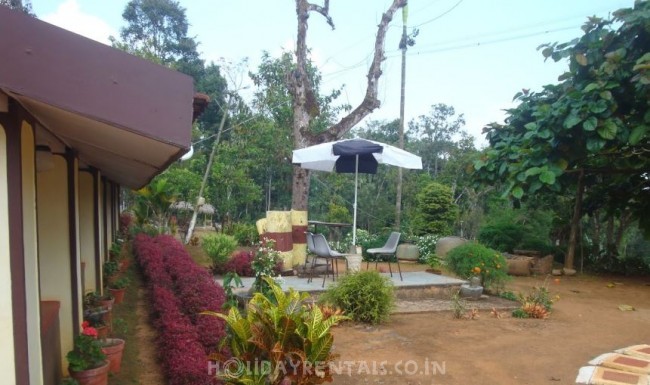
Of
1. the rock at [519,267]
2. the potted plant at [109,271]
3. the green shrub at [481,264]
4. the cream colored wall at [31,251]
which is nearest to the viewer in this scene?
the cream colored wall at [31,251]

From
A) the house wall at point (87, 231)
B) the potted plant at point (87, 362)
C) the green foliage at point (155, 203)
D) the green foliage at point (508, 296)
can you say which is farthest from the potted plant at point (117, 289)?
the green foliage at point (155, 203)

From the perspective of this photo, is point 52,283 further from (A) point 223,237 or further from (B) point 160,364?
(A) point 223,237

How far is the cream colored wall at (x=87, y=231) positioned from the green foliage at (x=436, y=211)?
10462 mm

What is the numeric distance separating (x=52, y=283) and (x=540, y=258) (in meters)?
10.4

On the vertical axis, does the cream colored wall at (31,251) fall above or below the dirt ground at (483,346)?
above

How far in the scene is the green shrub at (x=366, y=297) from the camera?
573 centimetres

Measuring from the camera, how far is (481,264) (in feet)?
24.7

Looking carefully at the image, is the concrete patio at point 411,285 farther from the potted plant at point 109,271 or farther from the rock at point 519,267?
the rock at point 519,267

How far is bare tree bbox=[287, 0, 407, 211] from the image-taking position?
35.3 feet

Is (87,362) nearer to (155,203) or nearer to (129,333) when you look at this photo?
(129,333)

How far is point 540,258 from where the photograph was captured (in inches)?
444

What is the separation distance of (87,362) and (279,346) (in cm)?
140

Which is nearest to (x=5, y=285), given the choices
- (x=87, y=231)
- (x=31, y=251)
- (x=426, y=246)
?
(x=31, y=251)

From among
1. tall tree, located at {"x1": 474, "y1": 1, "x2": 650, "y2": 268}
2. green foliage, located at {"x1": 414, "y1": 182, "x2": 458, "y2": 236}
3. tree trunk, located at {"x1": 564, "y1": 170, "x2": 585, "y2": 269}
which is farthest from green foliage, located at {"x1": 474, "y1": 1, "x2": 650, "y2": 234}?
green foliage, located at {"x1": 414, "y1": 182, "x2": 458, "y2": 236}
